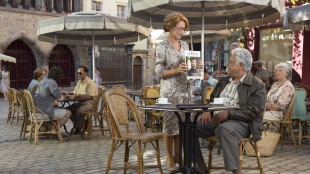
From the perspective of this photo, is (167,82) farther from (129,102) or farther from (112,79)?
(112,79)

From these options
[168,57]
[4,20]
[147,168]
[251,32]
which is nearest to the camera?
[168,57]

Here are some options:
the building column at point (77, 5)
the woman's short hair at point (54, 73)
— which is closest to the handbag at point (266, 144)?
the woman's short hair at point (54, 73)

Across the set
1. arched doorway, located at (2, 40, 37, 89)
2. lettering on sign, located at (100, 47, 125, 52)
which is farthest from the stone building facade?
lettering on sign, located at (100, 47, 125, 52)

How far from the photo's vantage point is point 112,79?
98.5 ft

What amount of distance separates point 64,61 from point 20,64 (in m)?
3.72

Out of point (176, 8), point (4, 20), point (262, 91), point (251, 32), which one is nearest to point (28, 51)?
point (4, 20)

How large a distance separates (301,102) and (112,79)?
2380cm

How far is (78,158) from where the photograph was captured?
Answer: 6184 millimetres

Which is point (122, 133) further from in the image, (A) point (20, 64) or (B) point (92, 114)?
(A) point (20, 64)

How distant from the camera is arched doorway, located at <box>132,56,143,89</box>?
33219mm

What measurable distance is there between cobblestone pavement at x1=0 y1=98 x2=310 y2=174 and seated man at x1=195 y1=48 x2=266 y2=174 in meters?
1.10

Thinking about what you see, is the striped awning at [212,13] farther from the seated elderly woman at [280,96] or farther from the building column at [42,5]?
the building column at [42,5]

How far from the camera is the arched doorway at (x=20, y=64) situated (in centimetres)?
2370

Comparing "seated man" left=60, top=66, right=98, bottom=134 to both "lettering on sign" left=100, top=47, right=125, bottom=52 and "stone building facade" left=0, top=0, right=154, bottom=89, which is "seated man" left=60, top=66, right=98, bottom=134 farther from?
"lettering on sign" left=100, top=47, right=125, bottom=52
